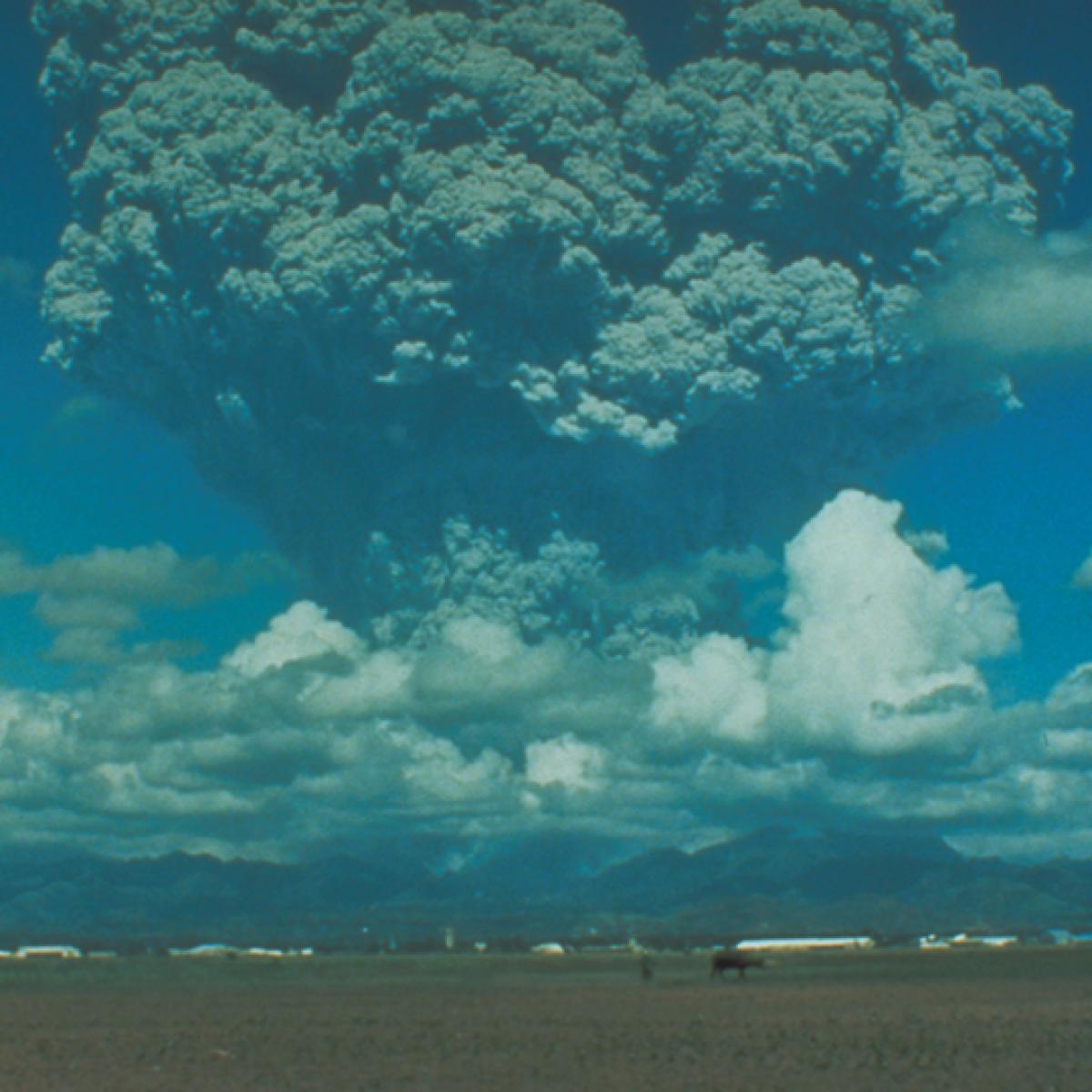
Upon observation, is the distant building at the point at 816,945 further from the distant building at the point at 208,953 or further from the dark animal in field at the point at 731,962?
the dark animal in field at the point at 731,962

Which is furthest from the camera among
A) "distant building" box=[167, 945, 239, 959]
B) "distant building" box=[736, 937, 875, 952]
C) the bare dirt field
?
"distant building" box=[167, 945, 239, 959]

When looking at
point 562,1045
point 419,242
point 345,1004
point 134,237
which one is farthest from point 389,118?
point 562,1045

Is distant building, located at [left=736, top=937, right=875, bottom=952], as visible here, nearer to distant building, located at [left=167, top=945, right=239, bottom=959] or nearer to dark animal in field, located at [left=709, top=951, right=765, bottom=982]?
distant building, located at [left=167, top=945, right=239, bottom=959]

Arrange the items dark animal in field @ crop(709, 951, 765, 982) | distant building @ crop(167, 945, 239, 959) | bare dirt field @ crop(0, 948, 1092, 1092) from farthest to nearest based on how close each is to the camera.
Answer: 1. distant building @ crop(167, 945, 239, 959)
2. dark animal in field @ crop(709, 951, 765, 982)
3. bare dirt field @ crop(0, 948, 1092, 1092)

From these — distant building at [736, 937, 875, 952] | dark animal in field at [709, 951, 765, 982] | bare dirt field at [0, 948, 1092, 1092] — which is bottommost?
bare dirt field at [0, 948, 1092, 1092]

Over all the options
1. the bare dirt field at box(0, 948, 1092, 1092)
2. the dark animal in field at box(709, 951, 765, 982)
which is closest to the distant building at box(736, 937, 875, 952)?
the dark animal in field at box(709, 951, 765, 982)

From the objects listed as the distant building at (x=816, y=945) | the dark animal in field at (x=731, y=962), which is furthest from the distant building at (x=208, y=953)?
the dark animal in field at (x=731, y=962)

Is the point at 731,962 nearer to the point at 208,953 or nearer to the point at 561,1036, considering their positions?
A: the point at 561,1036

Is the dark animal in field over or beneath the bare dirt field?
over

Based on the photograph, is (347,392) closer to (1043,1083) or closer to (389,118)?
(389,118)
